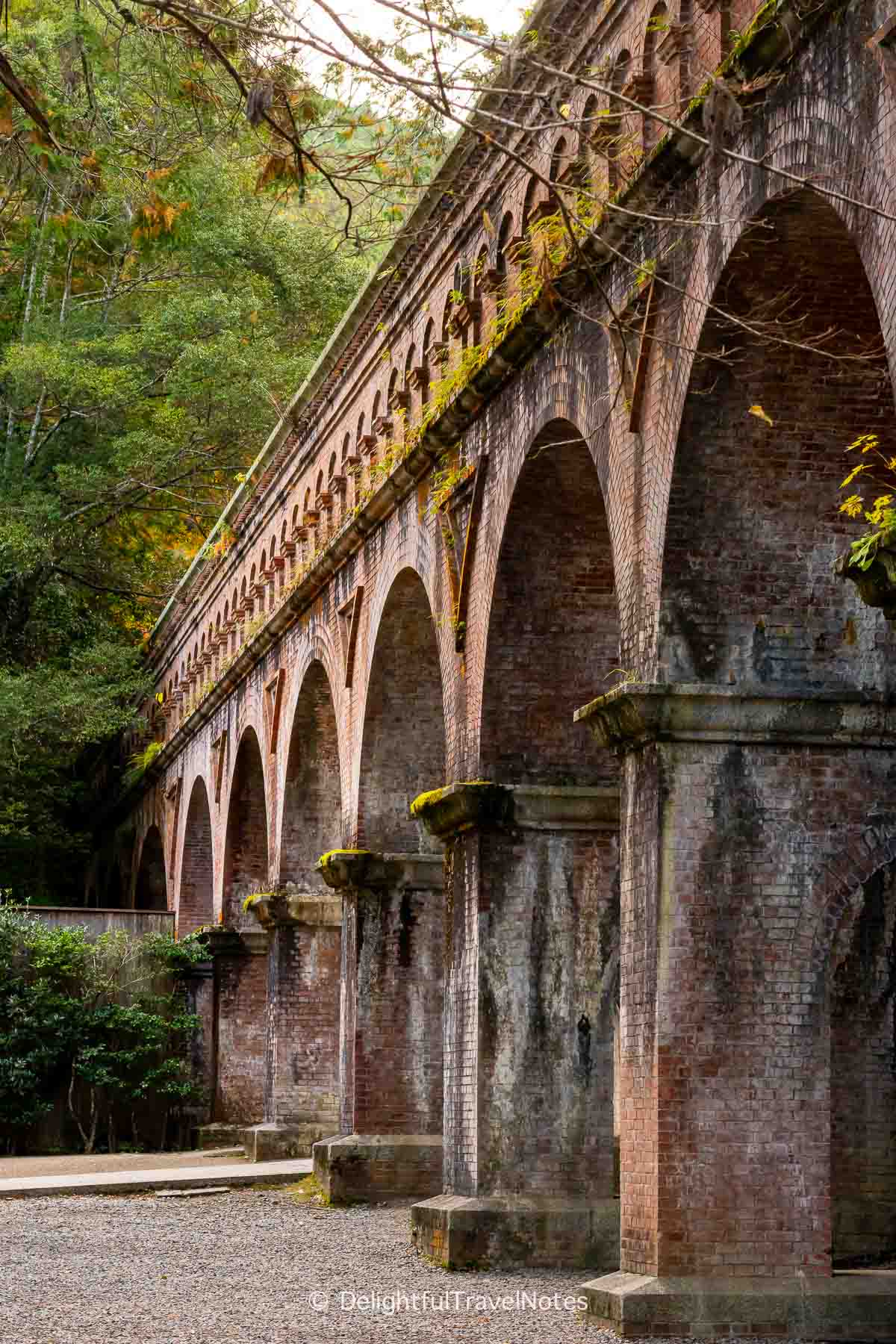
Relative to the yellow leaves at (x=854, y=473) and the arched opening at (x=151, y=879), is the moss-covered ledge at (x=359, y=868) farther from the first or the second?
the arched opening at (x=151, y=879)

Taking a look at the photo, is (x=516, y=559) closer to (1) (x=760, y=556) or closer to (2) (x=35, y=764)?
(1) (x=760, y=556)

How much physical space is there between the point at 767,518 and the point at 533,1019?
12.4 feet

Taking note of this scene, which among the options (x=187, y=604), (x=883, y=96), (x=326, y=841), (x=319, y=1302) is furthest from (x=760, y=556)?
(x=187, y=604)

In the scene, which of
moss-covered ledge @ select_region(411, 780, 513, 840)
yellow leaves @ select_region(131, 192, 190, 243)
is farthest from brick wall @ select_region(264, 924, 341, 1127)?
yellow leaves @ select_region(131, 192, 190, 243)

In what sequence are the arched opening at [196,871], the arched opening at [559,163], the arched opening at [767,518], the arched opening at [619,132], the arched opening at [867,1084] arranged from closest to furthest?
1. the arched opening at [767,518]
2. the arched opening at [619,132]
3. the arched opening at [867,1084]
4. the arched opening at [559,163]
5. the arched opening at [196,871]

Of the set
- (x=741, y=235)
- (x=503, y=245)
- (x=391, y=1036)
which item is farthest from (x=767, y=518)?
(x=391, y=1036)

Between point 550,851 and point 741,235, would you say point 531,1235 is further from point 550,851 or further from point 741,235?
point 741,235

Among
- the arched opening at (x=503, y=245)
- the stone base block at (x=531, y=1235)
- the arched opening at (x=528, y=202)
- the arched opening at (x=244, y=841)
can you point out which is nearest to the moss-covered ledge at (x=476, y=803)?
the stone base block at (x=531, y=1235)

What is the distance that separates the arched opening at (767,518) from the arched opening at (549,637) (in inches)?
93.3

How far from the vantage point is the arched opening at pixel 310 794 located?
730 inches

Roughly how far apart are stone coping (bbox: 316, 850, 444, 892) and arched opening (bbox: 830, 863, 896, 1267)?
212 inches

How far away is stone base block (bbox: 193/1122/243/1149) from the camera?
2172 centimetres

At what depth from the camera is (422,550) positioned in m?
13.5

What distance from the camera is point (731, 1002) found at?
27.9 ft
